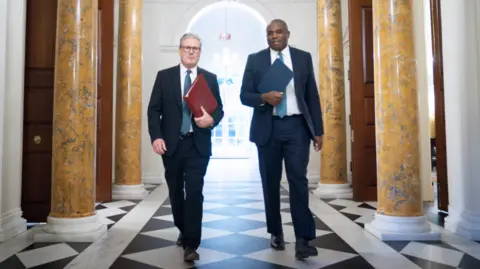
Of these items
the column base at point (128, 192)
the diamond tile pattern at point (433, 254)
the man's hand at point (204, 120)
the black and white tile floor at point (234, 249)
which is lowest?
the diamond tile pattern at point (433, 254)

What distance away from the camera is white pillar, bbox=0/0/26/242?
11.5ft

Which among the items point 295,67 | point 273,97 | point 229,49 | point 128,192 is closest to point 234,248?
point 273,97

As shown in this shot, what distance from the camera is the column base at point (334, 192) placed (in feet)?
19.0

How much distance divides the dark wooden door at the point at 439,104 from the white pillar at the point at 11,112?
4357 mm

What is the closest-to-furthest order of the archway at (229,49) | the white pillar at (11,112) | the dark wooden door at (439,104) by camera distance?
1. the white pillar at (11,112)
2. the dark wooden door at (439,104)
3. the archway at (229,49)

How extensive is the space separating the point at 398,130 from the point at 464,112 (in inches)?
29.2

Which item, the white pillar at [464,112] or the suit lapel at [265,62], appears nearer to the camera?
the suit lapel at [265,62]

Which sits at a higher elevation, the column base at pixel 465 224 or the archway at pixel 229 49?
the archway at pixel 229 49

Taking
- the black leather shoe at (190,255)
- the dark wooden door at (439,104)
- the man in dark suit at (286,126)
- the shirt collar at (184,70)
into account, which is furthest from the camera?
the dark wooden door at (439,104)

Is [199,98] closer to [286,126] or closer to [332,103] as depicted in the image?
[286,126]

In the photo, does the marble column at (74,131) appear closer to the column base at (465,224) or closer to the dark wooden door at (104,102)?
the dark wooden door at (104,102)

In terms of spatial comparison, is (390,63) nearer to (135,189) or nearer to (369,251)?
(369,251)

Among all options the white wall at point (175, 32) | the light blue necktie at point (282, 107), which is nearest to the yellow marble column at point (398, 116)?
the light blue necktie at point (282, 107)

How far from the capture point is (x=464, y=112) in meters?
3.58
